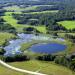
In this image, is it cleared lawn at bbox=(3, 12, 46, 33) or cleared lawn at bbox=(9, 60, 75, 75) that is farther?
cleared lawn at bbox=(3, 12, 46, 33)

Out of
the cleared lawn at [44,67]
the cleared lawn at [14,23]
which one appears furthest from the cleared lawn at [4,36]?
the cleared lawn at [44,67]

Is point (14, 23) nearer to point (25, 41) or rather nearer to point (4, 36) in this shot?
point (4, 36)

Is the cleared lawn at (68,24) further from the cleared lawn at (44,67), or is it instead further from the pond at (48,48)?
the cleared lawn at (44,67)

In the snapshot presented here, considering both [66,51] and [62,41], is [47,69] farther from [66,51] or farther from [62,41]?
[62,41]

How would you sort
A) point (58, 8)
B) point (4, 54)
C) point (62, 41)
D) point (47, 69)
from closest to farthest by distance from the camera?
point (47, 69)
point (4, 54)
point (62, 41)
point (58, 8)

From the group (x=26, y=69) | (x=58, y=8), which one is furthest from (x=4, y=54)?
(x=58, y=8)

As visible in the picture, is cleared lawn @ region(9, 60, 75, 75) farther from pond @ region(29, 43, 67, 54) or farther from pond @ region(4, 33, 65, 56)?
pond @ region(29, 43, 67, 54)

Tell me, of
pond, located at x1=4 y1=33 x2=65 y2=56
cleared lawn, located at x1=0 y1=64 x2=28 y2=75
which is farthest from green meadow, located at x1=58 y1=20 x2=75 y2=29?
cleared lawn, located at x1=0 y1=64 x2=28 y2=75
